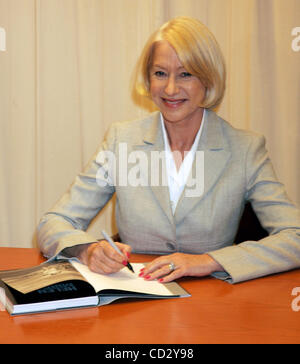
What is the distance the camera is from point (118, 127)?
6.47 feet

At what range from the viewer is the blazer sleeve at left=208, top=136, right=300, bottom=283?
1.43 meters

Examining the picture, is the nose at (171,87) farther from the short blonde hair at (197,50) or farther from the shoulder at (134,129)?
the shoulder at (134,129)

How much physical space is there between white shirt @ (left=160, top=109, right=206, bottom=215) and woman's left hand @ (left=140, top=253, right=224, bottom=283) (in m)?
0.38

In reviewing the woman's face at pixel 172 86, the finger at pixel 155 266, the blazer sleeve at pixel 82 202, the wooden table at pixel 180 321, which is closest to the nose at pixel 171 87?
the woman's face at pixel 172 86

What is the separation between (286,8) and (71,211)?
69.8 inches

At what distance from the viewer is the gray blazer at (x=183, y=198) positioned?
5.67 feet

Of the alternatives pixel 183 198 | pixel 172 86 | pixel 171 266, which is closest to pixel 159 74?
pixel 172 86

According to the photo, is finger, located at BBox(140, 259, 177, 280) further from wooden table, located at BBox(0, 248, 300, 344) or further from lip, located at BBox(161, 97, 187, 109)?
lip, located at BBox(161, 97, 187, 109)

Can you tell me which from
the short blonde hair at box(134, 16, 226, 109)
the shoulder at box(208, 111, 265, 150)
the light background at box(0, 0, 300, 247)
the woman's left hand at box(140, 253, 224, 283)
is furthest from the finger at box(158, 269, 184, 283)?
the light background at box(0, 0, 300, 247)

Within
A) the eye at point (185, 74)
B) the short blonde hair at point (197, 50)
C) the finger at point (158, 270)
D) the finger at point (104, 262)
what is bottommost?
the finger at point (158, 270)

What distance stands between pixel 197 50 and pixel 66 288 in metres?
1.05

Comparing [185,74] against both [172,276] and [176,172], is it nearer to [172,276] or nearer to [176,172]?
[176,172]

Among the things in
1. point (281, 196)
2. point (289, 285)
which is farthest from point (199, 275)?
point (281, 196)
